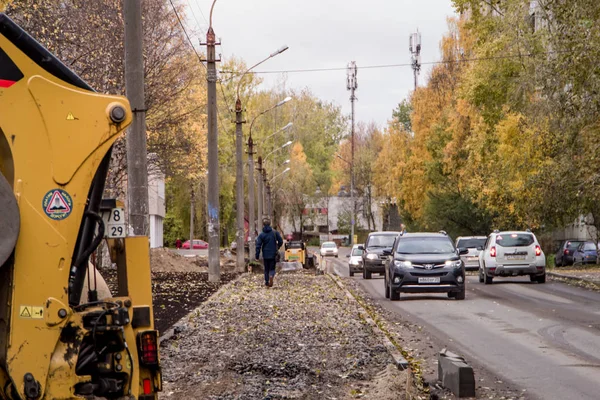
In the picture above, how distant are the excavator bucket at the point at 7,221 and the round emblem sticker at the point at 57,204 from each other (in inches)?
7.7

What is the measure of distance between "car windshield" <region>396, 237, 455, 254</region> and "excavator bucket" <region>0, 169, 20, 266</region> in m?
20.0

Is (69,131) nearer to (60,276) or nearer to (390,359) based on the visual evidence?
(60,276)

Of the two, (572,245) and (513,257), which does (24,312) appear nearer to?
(513,257)

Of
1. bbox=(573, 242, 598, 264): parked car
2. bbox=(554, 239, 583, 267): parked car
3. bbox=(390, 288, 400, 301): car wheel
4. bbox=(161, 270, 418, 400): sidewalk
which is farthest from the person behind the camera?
bbox=(554, 239, 583, 267): parked car

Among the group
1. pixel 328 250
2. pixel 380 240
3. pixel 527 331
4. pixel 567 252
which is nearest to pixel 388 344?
pixel 527 331

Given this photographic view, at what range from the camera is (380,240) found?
40.4m

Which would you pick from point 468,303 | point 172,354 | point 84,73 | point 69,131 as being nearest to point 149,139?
point 84,73

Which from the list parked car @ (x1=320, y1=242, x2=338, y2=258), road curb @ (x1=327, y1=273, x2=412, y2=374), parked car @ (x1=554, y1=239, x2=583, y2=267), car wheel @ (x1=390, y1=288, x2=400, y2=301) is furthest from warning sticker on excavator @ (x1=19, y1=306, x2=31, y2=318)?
parked car @ (x1=320, y1=242, x2=338, y2=258)

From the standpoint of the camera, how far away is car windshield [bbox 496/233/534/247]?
3231 cm

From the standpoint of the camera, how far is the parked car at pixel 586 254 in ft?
172

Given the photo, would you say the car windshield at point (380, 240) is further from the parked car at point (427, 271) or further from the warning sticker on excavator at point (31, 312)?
the warning sticker on excavator at point (31, 312)

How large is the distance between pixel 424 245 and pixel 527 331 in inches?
344

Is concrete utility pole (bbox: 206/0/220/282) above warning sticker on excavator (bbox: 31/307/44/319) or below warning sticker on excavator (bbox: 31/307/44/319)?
above

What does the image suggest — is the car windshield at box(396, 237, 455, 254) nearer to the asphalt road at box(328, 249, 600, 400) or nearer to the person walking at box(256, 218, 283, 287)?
the asphalt road at box(328, 249, 600, 400)
